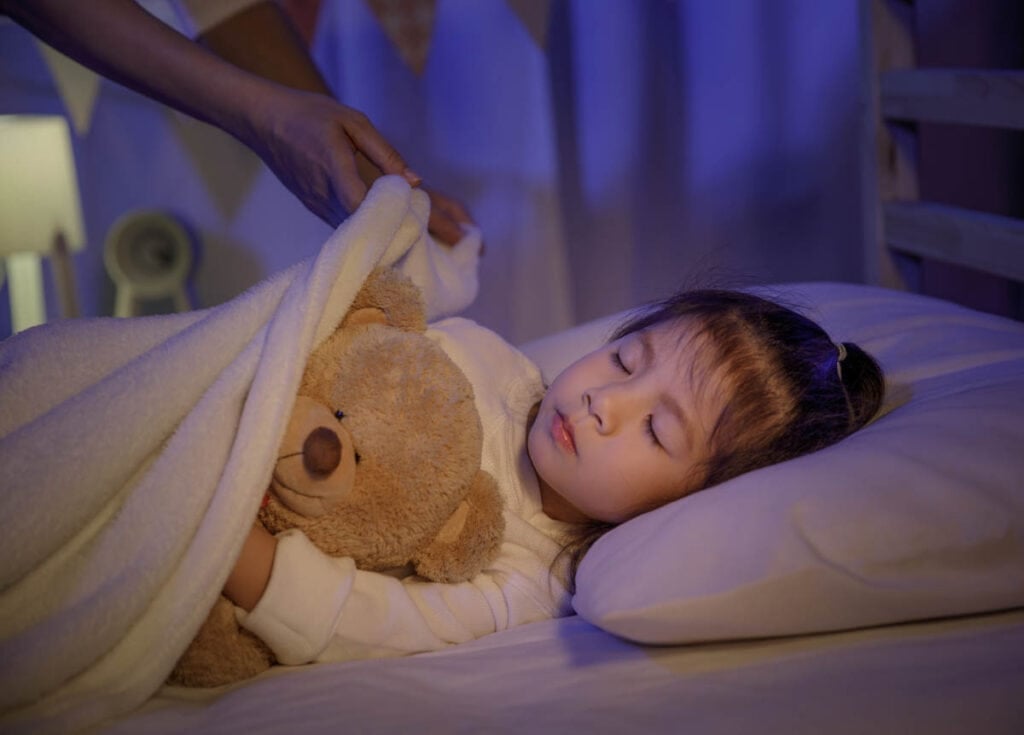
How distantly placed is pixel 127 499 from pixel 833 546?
567mm

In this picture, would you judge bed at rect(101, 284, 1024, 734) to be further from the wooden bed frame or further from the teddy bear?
the wooden bed frame

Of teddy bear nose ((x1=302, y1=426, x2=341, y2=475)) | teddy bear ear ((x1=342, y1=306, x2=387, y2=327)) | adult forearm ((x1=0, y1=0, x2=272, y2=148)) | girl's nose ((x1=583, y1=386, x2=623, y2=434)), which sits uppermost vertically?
adult forearm ((x1=0, y1=0, x2=272, y2=148))

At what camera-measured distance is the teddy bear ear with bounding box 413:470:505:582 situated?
91 centimetres

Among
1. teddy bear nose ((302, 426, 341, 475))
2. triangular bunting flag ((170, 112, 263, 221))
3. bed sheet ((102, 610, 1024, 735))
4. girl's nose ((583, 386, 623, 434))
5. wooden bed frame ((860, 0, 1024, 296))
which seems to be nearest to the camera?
bed sheet ((102, 610, 1024, 735))

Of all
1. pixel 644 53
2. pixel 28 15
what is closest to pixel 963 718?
pixel 28 15

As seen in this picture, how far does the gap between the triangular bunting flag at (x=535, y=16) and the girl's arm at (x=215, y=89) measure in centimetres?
108

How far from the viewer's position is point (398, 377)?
855 mm

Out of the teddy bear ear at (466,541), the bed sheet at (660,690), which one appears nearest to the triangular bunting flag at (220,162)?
the teddy bear ear at (466,541)

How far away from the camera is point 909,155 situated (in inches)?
65.5

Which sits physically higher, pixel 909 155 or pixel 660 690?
pixel 909 155

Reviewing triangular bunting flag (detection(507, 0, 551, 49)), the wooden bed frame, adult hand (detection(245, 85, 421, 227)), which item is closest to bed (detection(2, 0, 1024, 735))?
adult hand (detection(245, 85, 421, 227))

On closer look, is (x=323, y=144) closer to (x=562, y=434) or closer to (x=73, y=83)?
(x=562, y=434)

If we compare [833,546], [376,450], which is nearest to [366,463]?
[376,450]

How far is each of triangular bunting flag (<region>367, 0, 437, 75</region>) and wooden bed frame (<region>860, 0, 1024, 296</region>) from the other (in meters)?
1.02
